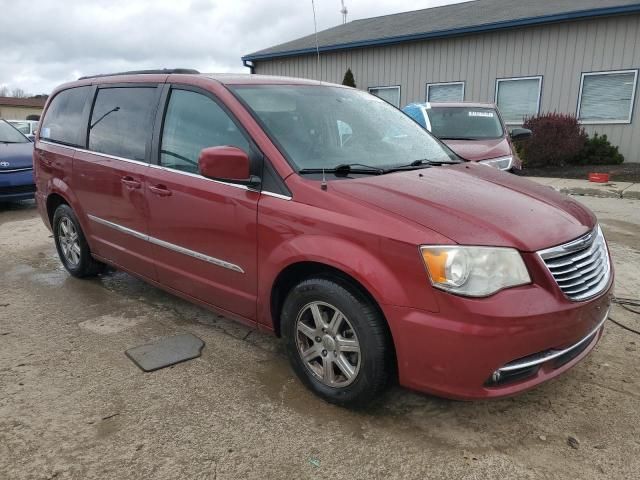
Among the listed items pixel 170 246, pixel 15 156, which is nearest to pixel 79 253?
pixel 170 246

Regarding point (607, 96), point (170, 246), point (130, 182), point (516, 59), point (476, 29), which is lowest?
point (170, 246)

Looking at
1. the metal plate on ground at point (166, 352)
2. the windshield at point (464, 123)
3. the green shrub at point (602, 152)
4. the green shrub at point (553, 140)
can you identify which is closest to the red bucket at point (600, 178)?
the green shrub at point (553, 140)

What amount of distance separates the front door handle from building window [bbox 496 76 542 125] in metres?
13.0

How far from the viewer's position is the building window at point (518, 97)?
14.1 meters

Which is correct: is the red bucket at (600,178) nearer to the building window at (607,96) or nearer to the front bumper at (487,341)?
the building window at (607,96)

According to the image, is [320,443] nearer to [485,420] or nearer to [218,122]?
[485,420]

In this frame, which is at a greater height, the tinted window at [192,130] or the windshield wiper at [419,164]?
the tinted window at [192,130]

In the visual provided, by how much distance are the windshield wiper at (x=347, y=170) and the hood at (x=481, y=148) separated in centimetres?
449

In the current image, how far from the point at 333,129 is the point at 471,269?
1.41m

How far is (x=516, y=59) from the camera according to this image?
1413cm

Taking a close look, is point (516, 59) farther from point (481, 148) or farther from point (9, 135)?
point (9, 135)

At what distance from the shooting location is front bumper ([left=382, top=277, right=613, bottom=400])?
7.27 feet

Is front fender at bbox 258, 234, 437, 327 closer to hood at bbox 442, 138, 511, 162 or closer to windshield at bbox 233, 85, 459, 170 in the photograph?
windshield at bbox 233, 85, 459, 170

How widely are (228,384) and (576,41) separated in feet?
45.1
